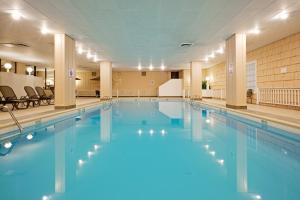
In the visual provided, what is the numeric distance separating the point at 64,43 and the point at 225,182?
8547 millimetres

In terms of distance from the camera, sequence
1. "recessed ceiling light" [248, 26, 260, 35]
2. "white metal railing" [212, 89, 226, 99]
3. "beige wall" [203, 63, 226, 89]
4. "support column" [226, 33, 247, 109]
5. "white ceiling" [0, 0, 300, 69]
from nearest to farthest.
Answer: "white ceiling" [0, 0, 300, 69]
"recessed ceiling light" [248, 26, 260, 35]
"support column" [226, 33, 247, 109]
"white metal railing" [212, 89, 226, 99]
"beige wall" [203, 63, 226, 89]

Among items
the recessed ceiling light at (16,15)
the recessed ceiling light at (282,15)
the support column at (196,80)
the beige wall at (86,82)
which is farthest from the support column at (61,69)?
the beige wall at (86,82)

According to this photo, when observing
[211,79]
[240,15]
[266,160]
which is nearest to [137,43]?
[240,15]

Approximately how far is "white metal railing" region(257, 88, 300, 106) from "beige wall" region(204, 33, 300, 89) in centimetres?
23

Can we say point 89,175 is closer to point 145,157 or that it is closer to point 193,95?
→ point 145,157

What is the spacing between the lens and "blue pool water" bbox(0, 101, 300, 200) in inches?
82.0

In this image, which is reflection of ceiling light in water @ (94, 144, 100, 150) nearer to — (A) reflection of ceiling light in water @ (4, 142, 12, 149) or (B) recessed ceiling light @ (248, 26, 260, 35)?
(A) reflection of ceiling light in water @ (4, 142, 12, 149)

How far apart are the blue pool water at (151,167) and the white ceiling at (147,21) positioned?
3436 mm

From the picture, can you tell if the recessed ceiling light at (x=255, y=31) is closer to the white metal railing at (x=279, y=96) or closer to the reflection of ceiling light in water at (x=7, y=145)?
the white metal railing at (x=279, y=96)

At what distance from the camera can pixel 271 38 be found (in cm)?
977

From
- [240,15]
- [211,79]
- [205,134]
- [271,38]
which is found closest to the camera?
[205,134]

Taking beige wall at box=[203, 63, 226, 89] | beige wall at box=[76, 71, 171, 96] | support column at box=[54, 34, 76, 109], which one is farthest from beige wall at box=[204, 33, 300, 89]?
beige wall at box=[76, 71, 171, 96]

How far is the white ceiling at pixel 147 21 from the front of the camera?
19.3 ft

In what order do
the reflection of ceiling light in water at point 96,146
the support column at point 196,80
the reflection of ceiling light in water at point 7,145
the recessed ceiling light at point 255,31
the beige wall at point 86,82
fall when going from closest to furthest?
the reflection of ceiling light in water at point 96,146
the reflection of ceiling light in water at point 7,145
the recessed ceiling light at point 255,31
the support column at point 196,80
the beige wall at point 86,82
